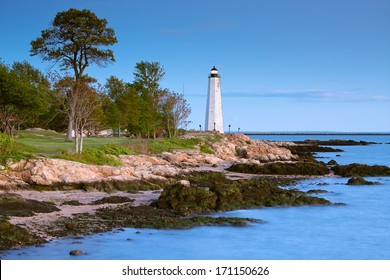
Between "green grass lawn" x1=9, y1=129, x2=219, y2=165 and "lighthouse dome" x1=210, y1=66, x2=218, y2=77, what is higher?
"lighthouse dome" x1=210, y1=66, x2=218, y2=77

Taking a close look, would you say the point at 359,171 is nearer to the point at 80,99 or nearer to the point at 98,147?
the point at 98,147

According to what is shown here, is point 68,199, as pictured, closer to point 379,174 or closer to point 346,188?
point 346,188

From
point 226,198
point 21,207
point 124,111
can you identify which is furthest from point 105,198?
point 124,111

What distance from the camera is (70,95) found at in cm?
3603

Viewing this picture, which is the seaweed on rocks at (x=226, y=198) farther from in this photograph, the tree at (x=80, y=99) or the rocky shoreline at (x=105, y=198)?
the tree at (x=80, y=99)

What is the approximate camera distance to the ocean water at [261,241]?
12.9m

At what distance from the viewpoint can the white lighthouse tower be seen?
75.8 m

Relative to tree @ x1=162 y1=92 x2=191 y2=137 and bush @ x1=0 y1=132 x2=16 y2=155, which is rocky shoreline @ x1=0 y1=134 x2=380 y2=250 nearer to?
bush @ x1=0 y1=132 x2=16 y2=155

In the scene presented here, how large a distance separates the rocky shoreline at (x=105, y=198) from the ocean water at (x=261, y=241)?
506 mm

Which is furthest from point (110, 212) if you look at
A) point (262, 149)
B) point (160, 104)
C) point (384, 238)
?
point (160, 104)

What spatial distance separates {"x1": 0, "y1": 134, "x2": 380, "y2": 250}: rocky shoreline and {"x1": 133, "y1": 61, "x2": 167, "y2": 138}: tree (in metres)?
37.8

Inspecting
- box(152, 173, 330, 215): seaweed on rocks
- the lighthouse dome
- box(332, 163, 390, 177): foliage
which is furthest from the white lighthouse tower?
box(152, 173, 330, 215): seaweed on rocks

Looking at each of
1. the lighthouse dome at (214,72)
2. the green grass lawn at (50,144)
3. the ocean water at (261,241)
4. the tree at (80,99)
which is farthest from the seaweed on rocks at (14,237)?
the lighthouse dome at (214,72)

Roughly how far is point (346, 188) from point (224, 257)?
1489cm
